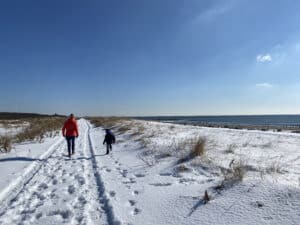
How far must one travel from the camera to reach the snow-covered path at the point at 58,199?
161 inches

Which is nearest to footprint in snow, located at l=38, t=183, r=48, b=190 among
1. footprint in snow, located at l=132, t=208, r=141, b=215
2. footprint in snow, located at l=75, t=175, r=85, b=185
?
footprint in snow, located at l=75, t=175, r=85, b=185

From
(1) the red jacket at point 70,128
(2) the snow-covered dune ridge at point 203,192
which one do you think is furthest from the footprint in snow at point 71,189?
(1) the red jacket at point 70,128

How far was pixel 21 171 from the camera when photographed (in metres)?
7.57

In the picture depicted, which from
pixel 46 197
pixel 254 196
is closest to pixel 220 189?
pixel 254 196

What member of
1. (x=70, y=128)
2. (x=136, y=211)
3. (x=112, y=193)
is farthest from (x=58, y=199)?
(x=70, y=128)

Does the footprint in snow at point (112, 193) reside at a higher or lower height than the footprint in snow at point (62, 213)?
higher

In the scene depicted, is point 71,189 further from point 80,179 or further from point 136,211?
point 136,211

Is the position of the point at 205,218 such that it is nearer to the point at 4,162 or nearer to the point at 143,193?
the point at 143,193

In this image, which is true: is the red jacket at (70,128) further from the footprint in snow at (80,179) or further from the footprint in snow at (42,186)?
the footprint in snow at (42,186)

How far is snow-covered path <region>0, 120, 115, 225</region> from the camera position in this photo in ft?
13.4

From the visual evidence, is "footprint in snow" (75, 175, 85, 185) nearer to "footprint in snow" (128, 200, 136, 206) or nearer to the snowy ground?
the snowy ground

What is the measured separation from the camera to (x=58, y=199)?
4988 millimetres

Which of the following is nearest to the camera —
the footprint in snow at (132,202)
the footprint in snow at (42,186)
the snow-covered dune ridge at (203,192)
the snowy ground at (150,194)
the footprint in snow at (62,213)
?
the snow-covered dune ridge at (203,192)

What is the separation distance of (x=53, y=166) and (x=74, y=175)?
181 centimetres
